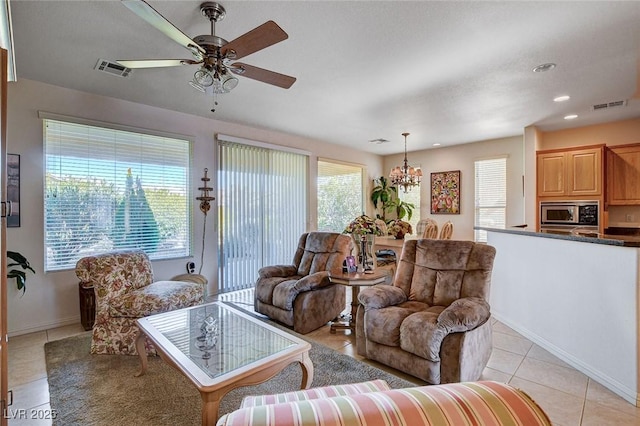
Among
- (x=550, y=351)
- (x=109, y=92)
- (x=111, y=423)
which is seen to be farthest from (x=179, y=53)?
(x=550, y=351)

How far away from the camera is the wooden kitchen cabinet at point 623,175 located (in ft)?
14.7

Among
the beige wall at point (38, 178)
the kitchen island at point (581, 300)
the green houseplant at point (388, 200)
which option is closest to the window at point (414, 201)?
the green houseplant at point (388, 200)

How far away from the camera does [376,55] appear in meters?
2.69

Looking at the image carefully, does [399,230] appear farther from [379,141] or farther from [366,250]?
[379,141]

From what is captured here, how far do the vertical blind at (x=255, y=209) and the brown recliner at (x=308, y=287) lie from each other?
1309mm

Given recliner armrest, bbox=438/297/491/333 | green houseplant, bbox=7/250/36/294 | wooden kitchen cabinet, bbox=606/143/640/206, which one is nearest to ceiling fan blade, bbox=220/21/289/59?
recliner armrest, bbox=438/297/491/333

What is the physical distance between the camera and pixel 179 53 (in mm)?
2713

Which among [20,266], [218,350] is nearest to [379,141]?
[218,350]

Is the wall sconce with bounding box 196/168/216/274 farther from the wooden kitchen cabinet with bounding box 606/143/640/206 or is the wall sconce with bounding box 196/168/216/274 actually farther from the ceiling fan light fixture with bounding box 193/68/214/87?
the wooden kitchen cabinet with bounding box 606/143/640/206

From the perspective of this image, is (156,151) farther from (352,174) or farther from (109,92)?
(352,174)

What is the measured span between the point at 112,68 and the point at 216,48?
5.35 ft

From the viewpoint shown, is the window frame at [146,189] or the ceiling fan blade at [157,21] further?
the window frame at [146,189]

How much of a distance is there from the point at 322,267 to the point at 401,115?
8.44ft

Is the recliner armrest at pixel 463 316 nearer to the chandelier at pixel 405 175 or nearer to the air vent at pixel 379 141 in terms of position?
the chandelier at pixel 405 175
